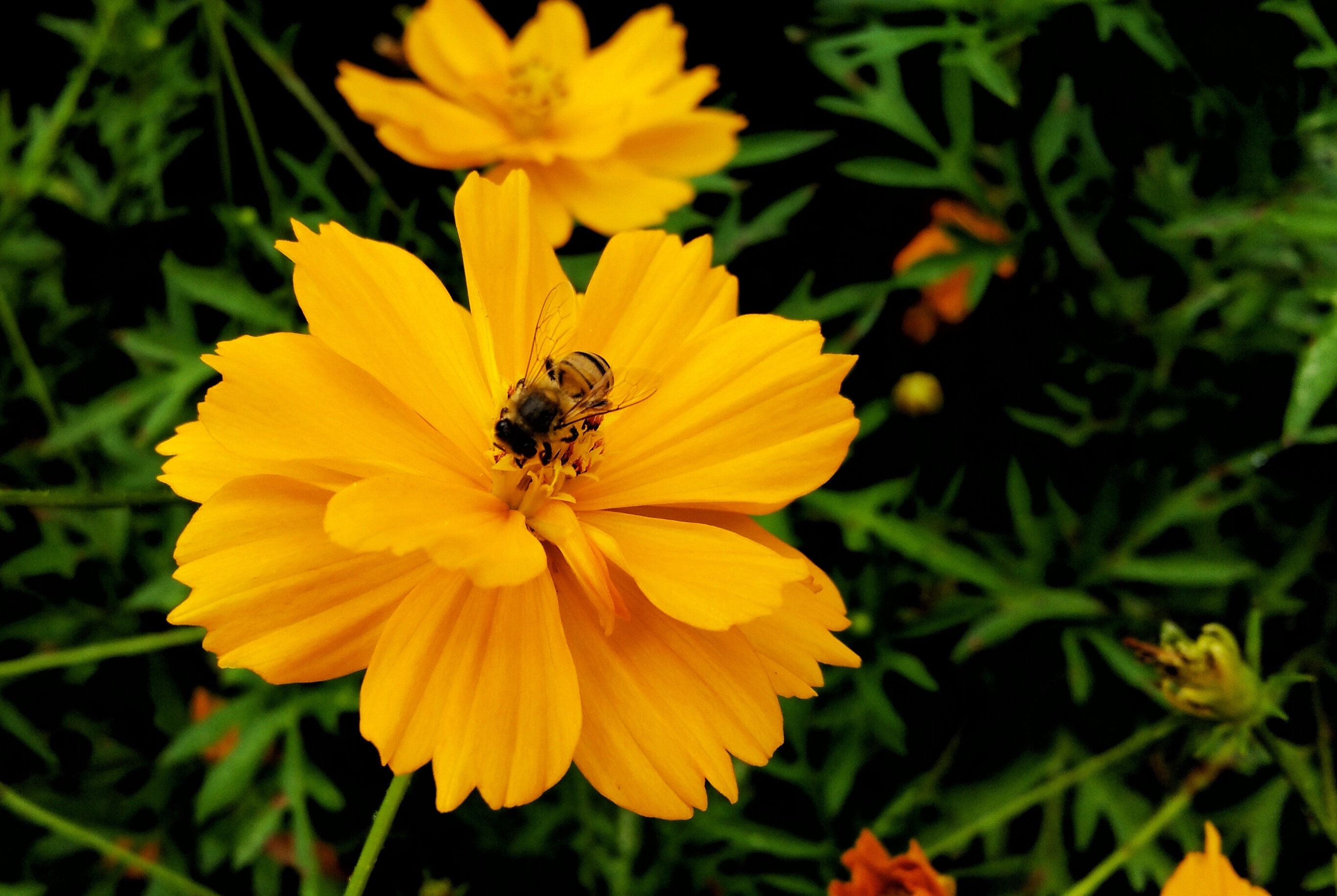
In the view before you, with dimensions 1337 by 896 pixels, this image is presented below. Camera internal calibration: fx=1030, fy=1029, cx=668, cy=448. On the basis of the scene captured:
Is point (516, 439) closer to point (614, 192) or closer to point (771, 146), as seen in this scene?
point (614, 192)

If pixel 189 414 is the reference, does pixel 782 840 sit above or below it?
below

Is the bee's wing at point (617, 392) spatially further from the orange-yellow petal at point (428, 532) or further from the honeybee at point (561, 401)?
the orange-yellow petal at point (428, 532)

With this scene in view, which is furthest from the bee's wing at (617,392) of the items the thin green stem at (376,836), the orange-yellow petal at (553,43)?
Result: the orange-yellow petal at (553,43)

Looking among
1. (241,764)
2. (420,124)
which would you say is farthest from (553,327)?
(241,764)

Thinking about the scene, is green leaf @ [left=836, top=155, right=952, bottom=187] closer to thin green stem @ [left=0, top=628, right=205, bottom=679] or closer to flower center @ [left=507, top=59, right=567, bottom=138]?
flower center @ [left=507, top=59, right=567, bottom=138]

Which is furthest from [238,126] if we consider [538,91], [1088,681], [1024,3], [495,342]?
[1088,681]

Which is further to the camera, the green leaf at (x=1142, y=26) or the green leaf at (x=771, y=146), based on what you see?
the green leaf at (x=771, y=146)

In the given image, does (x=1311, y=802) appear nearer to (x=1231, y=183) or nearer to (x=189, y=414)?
(x=1231, y=183)
